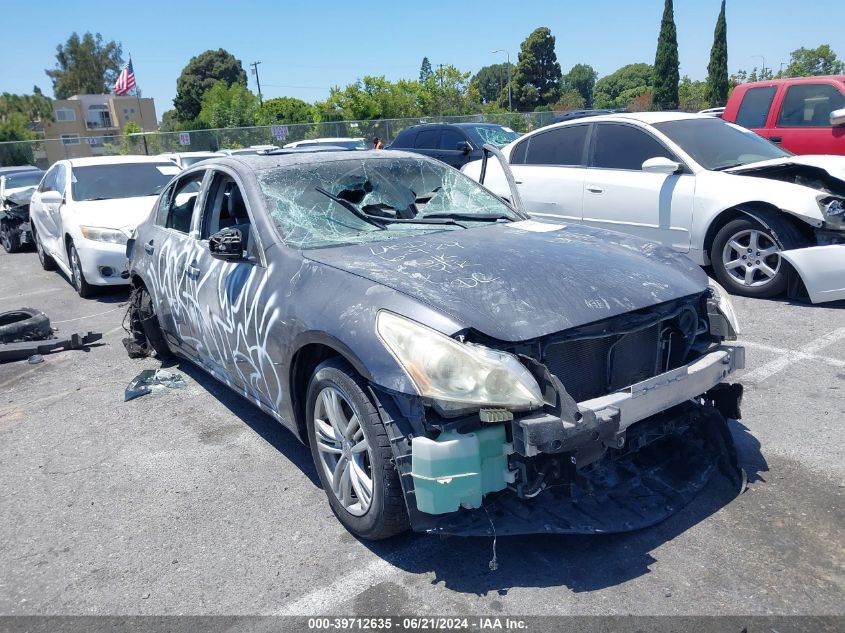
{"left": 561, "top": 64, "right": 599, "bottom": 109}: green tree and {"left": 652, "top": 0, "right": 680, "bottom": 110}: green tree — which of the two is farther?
{"left": 561, "top": 64, "right": 599, "bottom": 109}: green tree

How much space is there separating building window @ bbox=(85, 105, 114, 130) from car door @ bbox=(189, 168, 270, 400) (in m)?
81.7

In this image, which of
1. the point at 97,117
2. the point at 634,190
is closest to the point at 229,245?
the point at 634,190

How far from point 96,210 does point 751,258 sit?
24.6 feet

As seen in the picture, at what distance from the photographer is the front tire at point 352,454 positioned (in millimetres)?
2805

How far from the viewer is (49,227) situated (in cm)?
985

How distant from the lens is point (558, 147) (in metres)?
8.17

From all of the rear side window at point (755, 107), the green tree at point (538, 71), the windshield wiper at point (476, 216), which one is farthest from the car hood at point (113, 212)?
the green tree at point (538, 71)

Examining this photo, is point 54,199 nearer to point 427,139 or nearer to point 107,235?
point 107,235

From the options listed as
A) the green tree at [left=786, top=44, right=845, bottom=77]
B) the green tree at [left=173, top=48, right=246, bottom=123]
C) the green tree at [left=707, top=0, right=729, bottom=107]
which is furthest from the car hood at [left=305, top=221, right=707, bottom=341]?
the green tree at [left=173, top=48, right=246, bottom=123]

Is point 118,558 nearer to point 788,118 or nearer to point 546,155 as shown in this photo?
point 546,155

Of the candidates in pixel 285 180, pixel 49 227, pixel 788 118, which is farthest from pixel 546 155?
pixel 49 227

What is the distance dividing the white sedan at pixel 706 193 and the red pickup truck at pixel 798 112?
6.94 ft

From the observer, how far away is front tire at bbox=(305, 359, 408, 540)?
2805mm

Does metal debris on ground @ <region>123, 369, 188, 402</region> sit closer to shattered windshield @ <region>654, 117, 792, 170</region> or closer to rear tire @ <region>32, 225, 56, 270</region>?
shattered windshield @ <region>654, 117, 792, 170</region>
